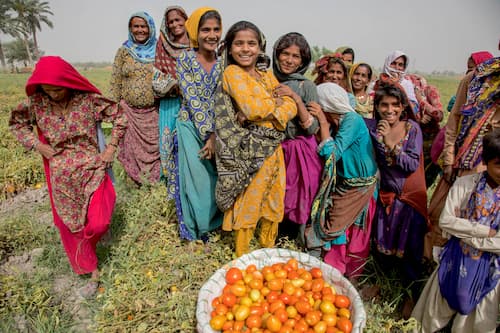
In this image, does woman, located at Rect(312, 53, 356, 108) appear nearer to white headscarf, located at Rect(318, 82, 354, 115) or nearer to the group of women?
the group of women

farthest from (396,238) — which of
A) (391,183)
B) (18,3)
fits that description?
(18,3)

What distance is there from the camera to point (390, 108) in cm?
250

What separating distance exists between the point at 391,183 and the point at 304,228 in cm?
94

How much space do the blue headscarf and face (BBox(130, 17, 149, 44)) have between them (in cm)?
4

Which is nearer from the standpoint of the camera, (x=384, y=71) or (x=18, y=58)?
(x=384, y=71)

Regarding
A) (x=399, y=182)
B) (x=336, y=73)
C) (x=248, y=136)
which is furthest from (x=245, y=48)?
(x=399, y=182)

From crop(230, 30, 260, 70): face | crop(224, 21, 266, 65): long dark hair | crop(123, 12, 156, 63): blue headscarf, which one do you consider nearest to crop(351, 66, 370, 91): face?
crop(224, 21, 266, 65): long dark hair

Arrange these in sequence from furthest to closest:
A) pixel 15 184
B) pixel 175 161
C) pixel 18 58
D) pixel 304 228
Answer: pixel 18 58 < pixel 15 184 < pixel 175 161 < pixel 304 228

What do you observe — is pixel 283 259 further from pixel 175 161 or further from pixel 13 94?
pixel 13 94

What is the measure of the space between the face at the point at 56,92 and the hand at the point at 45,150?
0.41 metres

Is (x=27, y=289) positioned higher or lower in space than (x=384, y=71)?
lower

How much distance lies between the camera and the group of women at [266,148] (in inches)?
96.8

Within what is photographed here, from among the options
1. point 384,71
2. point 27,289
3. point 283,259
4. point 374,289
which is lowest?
point 374,289

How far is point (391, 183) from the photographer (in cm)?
263
